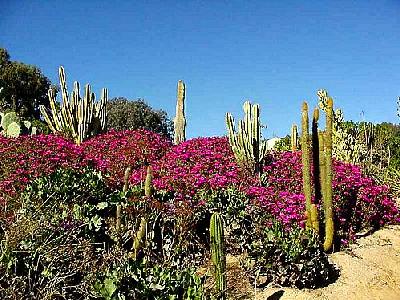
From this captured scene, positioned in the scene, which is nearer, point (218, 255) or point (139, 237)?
point (218, 255)

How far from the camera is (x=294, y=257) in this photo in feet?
18.5

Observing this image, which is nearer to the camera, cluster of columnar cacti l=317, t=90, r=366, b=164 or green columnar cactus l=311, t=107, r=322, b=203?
green columnar cactus l=311, t=107, r=322, b=203

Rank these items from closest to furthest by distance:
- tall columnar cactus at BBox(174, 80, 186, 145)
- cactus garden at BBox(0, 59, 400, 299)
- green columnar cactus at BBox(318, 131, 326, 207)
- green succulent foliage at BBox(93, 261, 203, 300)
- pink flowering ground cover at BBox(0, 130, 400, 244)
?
1. green succulent foliage at BBox(93, 261, 203, 300)
2. cactus garden at BBox(0, 59, 400, 299)
3. green columnar cactus at BBox(318, 131, 326, 207)
4. pink flowering ground cover at BBox(0, 130, 400, 244)
5. tall columnar cactus at BBox(174, 80, 186, 145)

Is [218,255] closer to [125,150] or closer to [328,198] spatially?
[328,198]

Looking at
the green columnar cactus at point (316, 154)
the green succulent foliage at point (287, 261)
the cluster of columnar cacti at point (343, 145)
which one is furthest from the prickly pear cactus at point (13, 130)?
the green succulent foliage at point (287, 261)

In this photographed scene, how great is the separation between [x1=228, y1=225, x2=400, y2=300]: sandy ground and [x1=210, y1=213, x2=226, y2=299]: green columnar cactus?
48 cm

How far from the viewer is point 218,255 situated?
203 inches

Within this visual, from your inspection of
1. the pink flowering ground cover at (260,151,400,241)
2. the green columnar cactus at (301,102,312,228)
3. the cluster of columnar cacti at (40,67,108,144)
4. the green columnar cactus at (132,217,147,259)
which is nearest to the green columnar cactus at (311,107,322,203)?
the pink flowering ground cover at (260,151,400,241)

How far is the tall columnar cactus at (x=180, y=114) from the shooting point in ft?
44.9

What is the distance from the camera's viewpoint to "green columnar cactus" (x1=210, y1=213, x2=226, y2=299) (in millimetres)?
4996

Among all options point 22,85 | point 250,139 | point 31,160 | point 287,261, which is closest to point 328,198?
point 287,261

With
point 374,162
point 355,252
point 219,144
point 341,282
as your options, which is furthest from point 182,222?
point 374,162

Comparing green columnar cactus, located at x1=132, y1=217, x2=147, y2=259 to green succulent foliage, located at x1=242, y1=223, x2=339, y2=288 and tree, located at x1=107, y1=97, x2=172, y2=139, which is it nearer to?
green succulent foliage, located at x1=242, y1=223, x2=339, y2=288

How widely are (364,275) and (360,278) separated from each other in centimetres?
13
